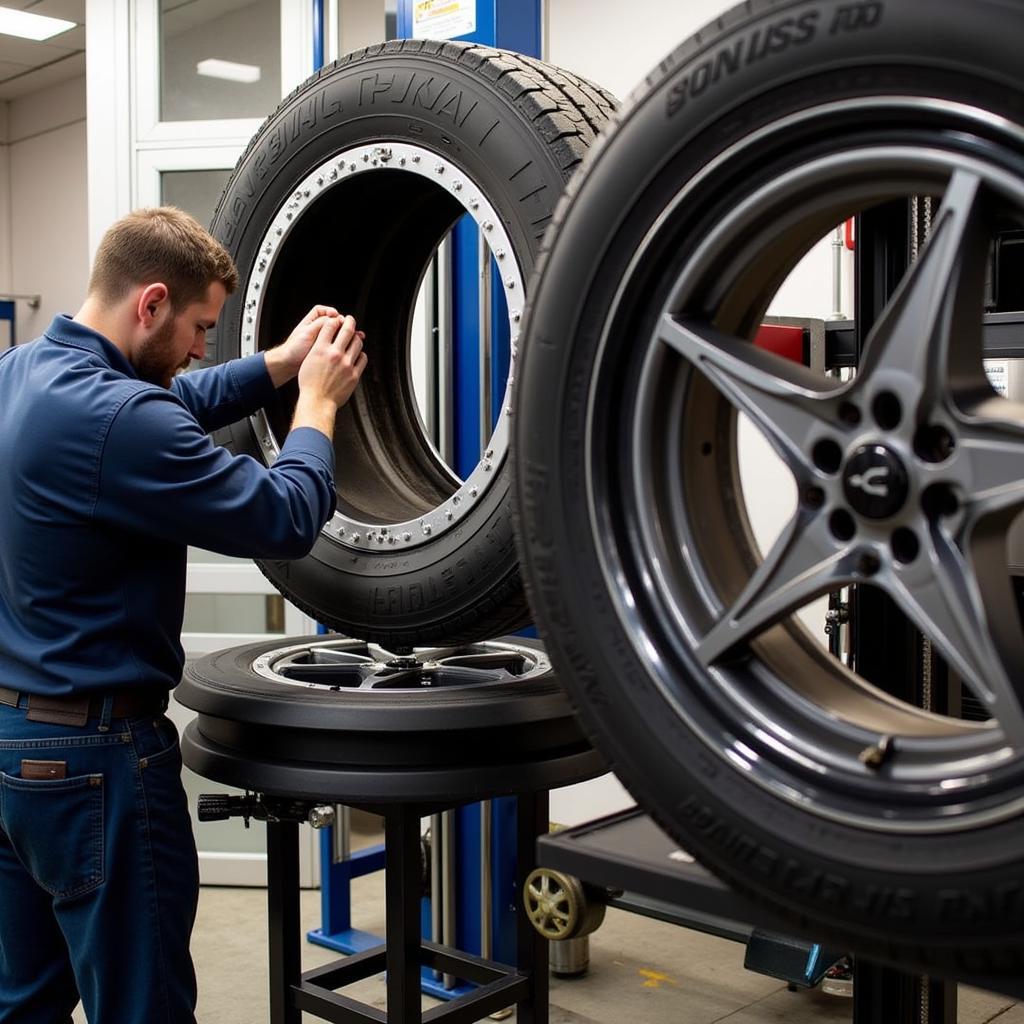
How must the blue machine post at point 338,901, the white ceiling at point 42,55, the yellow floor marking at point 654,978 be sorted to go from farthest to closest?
the white ceiling at point 42,55
the blue machine post at point 338,901
the yellow floor marking at point 654,978

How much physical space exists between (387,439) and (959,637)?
1.61m

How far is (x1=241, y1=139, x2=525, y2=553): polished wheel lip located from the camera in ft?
5.78

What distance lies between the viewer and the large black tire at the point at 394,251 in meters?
1.75

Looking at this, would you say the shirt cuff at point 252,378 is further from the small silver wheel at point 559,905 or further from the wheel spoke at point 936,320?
the wheel spoke at point 936,320

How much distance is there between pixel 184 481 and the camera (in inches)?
72.6

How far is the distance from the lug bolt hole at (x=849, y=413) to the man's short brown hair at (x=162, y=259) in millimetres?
1287

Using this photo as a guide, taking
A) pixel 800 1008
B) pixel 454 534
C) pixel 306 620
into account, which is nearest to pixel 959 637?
pixel 454 534

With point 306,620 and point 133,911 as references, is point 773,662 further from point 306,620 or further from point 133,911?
point 306,620

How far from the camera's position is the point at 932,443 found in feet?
3.27

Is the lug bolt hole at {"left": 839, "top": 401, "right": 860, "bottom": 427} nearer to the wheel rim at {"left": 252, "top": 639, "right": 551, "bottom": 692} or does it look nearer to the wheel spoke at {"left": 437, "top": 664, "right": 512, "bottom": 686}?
the wheel rim at {"left": 252, "top": 639, "right": 551, "bottom": 692}

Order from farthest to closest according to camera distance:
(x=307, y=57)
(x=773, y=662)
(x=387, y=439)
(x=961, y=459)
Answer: (x=307, y=57), (x=387, y=439), (x=773, y=662), (x=961, y=459)

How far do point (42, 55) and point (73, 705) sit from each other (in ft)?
21.5

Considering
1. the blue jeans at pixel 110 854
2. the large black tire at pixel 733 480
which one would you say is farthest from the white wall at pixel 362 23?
the large black tire at pixel 733 480

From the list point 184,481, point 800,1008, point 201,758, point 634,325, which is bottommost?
point 800,1008
